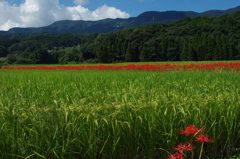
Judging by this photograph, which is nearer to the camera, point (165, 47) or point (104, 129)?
point (104, 129)

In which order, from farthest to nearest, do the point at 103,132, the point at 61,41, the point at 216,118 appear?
the point at 61,41 → the point at 216,118 → the point at 103,132

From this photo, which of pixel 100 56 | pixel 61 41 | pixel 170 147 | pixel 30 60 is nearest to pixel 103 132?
pixel 170 147

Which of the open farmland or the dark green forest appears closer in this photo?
the open farmland

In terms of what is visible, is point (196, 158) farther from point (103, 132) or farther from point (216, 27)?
Answer: point (216, 27)

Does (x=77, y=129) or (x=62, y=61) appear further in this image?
(x=62, y=61)

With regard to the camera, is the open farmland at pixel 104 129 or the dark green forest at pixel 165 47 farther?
the dark green forest at pixel 165 47

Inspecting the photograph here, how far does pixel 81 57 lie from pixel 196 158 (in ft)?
250

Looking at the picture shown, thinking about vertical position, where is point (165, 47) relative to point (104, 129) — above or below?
above

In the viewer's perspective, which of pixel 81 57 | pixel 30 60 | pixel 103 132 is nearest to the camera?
pixel 103 132

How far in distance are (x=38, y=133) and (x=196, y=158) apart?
5.90 feet

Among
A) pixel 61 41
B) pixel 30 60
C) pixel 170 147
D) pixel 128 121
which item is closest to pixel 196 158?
pixel 170 147

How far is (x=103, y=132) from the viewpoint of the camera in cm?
226

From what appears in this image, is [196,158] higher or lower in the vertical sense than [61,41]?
lower

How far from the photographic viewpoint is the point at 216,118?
2830mm
